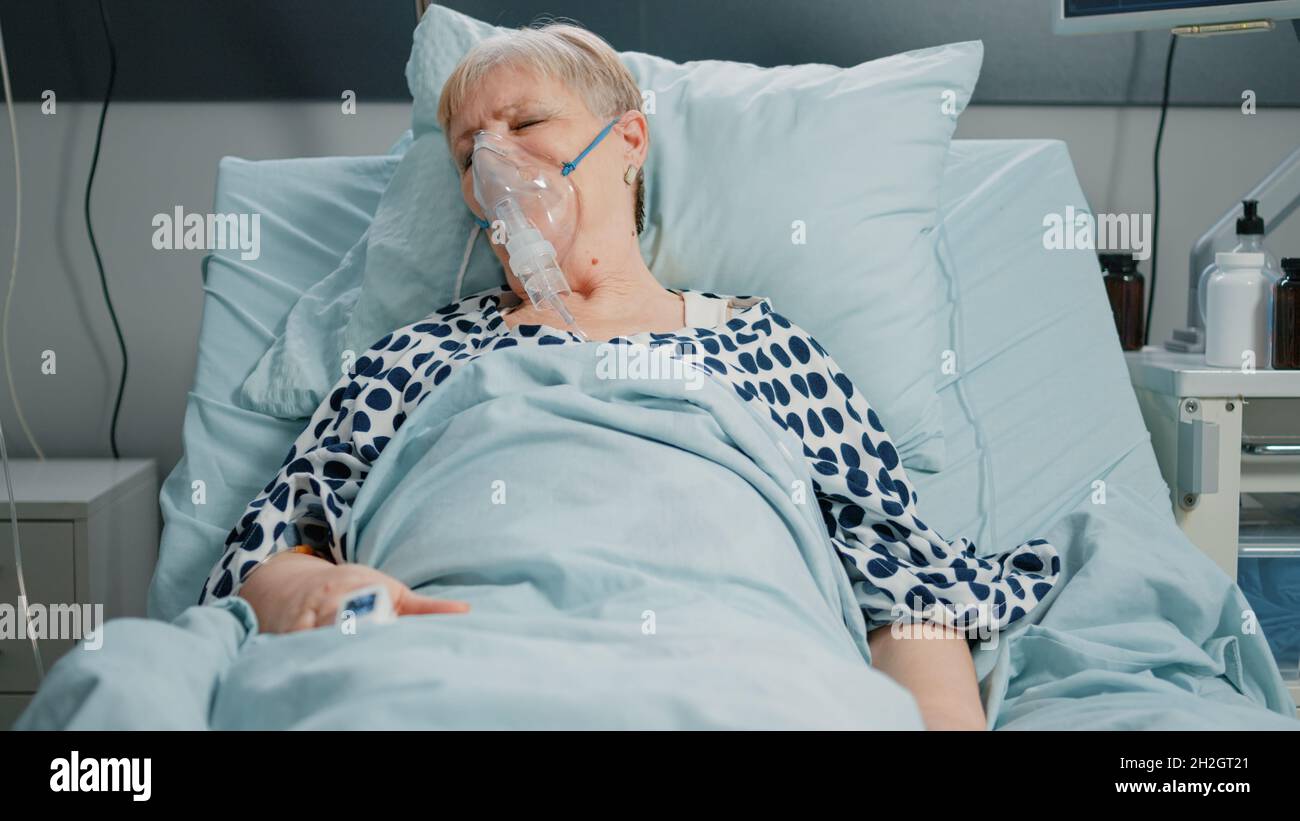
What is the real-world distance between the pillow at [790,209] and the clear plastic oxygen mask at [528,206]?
7.6 inches

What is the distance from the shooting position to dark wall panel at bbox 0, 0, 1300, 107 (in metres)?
2.06

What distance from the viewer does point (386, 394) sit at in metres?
1.24

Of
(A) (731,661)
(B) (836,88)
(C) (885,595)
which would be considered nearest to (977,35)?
(B) (836,88)

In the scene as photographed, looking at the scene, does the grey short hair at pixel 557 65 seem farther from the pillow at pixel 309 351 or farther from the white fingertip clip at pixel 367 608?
the white fingertip clip at pixel 367 608

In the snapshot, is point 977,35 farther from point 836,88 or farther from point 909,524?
point 909,524

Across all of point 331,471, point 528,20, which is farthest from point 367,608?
point 528,20

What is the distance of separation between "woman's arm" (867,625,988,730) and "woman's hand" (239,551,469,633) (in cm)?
44

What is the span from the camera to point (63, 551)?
1.74 m

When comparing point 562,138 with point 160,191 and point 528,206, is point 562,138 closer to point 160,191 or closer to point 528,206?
point 528,206

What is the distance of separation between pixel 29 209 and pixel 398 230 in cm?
100

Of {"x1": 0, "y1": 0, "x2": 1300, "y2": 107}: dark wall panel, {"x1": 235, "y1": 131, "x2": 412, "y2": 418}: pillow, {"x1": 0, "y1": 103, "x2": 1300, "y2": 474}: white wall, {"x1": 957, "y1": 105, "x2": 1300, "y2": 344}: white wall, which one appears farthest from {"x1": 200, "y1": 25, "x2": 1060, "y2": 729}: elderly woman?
{"x1": 957, "y1": 105, "x2": 1300, "y2": 344}: white wall

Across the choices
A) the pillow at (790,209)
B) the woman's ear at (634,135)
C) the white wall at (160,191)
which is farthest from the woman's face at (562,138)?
the white wall at (160,191)

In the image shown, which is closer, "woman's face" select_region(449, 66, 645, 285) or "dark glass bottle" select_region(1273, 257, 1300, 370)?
"woman's face" select_region(449, 66, 645, 285)

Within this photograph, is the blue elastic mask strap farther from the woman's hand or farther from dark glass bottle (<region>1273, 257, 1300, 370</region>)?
dark glass bottle (<region>1273, 257, 1300, 370</region>)
